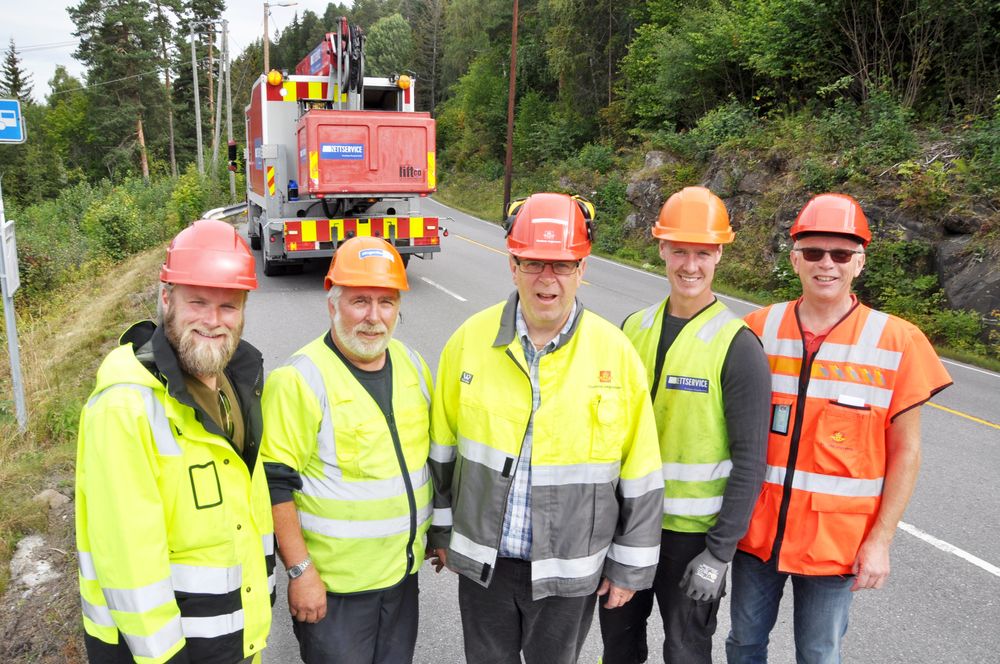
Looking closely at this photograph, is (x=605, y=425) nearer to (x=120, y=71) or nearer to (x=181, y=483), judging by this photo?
(x=181, y=483)

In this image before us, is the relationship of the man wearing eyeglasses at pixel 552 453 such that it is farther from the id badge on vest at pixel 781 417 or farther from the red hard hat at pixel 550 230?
the id badge on vest at pixel 781 417

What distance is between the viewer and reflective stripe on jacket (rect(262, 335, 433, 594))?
229 centimetres

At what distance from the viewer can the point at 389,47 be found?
56594 millimetres

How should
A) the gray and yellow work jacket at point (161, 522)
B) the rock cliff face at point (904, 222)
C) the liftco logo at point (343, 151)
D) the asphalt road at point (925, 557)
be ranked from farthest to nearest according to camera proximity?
the rock cliff face at point (904, 222)
the liftco logo at point (343, 151)
the asphalt road at point (925, 557)
the gray and yellow work jacket at point (161, 522)

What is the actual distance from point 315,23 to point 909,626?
81.4 meters

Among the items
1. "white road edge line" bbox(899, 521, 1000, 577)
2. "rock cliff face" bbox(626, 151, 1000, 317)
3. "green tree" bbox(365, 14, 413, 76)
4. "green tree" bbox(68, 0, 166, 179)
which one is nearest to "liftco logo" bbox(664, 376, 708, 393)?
"white road edge line" bbox(899, 521, 1000, 577)

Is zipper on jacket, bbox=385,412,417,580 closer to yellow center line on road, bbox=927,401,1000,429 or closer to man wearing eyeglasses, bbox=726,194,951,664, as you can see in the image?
man wearing eyeglasses, bbox=726,194,951,664

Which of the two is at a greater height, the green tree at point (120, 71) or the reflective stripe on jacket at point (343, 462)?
the green tree at point (120, 71)

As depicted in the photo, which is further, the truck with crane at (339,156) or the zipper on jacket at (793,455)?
the truck with crane at (339,156)

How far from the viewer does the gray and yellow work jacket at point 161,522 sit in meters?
1.78

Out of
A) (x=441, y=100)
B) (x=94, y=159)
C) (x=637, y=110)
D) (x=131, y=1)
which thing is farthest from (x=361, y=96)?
(x=94, y=159)

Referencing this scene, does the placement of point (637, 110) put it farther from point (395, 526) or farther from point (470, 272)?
point (395, 526)

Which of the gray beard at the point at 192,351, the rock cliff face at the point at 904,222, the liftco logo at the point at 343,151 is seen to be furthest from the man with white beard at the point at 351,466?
the rock cliff face at the point at 904,222

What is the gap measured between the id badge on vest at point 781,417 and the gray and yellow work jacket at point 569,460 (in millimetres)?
494
